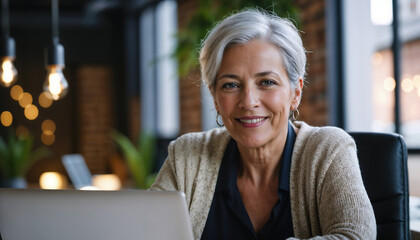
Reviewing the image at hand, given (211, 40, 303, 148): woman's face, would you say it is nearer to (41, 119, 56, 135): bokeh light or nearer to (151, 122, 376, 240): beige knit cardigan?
(151, 122, 376, 240): beige knit cardigan

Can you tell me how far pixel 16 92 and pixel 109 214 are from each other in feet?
25.7

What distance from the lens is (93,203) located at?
950mm

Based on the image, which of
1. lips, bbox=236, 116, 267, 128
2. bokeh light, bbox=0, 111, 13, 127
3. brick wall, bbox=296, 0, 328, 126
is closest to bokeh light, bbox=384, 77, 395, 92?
brick wall, bbox=296, 0, 328, 126

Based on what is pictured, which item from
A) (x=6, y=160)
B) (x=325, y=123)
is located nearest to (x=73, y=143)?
(x=6, y=160)

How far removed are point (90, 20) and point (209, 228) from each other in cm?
704

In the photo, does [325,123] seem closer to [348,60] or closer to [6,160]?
[348,60]

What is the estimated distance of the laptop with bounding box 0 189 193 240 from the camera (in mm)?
937

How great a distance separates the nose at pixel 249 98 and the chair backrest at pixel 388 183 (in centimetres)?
38

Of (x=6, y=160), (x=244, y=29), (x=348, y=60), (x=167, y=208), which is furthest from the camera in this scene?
(x=6, y=160)

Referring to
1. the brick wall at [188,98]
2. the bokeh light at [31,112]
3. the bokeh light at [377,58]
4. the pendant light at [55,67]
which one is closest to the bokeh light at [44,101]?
the bokeh light at [31,112]

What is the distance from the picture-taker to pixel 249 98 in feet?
4.59

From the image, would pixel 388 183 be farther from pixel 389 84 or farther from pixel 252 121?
pixel 389 84

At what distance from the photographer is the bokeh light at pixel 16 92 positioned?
814 centimetres

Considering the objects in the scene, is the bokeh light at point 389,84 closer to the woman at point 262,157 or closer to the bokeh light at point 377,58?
the bokeh light at point 377,58
